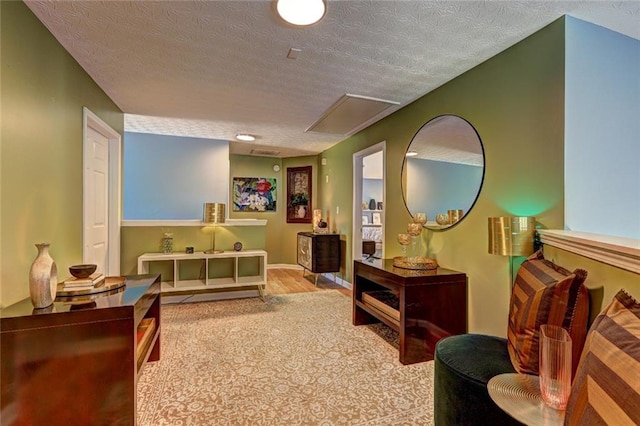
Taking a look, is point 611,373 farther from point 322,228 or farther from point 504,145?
point 322,228

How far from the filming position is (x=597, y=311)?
4.37ft

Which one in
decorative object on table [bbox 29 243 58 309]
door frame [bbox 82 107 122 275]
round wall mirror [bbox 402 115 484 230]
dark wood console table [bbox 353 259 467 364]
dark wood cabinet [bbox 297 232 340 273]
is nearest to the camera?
decorative object on table [bbox 29 243 58 309]

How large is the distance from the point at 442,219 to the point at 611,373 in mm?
2125

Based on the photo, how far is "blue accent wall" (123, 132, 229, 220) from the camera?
452 cm

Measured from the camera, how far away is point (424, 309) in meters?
2.40

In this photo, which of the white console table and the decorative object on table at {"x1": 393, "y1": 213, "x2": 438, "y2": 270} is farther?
the white console table

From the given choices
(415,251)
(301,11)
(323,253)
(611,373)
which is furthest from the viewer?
(323,253)

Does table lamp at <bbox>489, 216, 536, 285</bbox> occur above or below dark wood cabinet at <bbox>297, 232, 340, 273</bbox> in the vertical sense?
above

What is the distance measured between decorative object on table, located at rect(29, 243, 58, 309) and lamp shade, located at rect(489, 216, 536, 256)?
2565mm

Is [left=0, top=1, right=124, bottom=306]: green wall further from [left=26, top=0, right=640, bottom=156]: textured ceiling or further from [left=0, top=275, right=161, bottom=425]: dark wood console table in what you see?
[left=0, top=275, right=161, bottom=425]: dark wood console table

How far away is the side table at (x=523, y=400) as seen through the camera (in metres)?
0.98

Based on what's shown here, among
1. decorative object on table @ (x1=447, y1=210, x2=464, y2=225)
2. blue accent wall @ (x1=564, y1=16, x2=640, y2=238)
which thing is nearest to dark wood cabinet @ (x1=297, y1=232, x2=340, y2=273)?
decorative object on table @ (x1=447, y1=210, x2=464, y2=225)

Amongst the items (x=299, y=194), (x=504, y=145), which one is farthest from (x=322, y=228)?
(x=504, y=145)

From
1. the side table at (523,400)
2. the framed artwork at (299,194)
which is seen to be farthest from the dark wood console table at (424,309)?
the framed artwork at (299,194)
